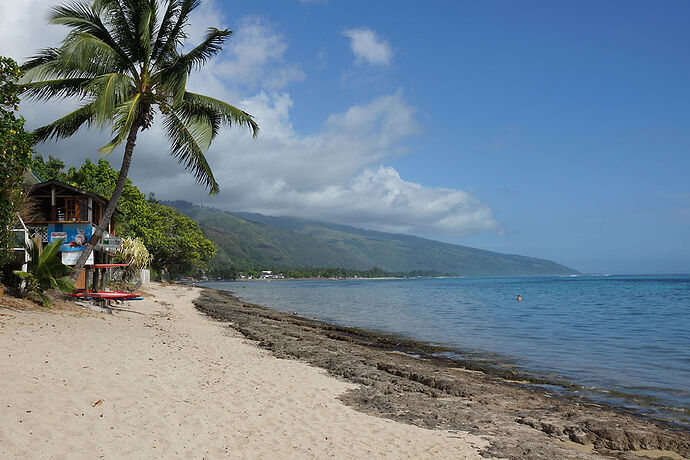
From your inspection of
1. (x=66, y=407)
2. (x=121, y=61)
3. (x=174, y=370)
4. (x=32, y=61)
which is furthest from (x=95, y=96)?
(x=66, y=407)

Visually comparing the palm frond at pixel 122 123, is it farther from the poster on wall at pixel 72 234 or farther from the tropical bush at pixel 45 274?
the poster on wall at pixel 72 234

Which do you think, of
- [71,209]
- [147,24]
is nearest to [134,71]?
[147,24]

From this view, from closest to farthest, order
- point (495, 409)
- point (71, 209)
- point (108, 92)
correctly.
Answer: point (495, 409) < point (108, 92) < point (71, 209)

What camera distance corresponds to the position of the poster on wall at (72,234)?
22922 millimetres

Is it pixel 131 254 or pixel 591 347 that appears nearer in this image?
pixel 591 347

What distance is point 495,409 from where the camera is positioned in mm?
8922

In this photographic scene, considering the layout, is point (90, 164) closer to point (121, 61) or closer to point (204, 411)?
point (121, 61)

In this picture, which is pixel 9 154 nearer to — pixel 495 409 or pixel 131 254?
pixel 495 409

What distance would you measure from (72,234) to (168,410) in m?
20.2

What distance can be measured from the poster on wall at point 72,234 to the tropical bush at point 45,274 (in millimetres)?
8342

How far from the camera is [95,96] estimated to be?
15344 millimetres

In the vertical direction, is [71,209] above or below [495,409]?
above

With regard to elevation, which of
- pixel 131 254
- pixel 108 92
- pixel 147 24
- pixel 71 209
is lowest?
pixel 131 254

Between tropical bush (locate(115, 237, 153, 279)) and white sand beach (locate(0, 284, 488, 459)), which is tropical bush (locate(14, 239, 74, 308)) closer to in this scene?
white sand beach (locate(0, 284, 488, 459))
